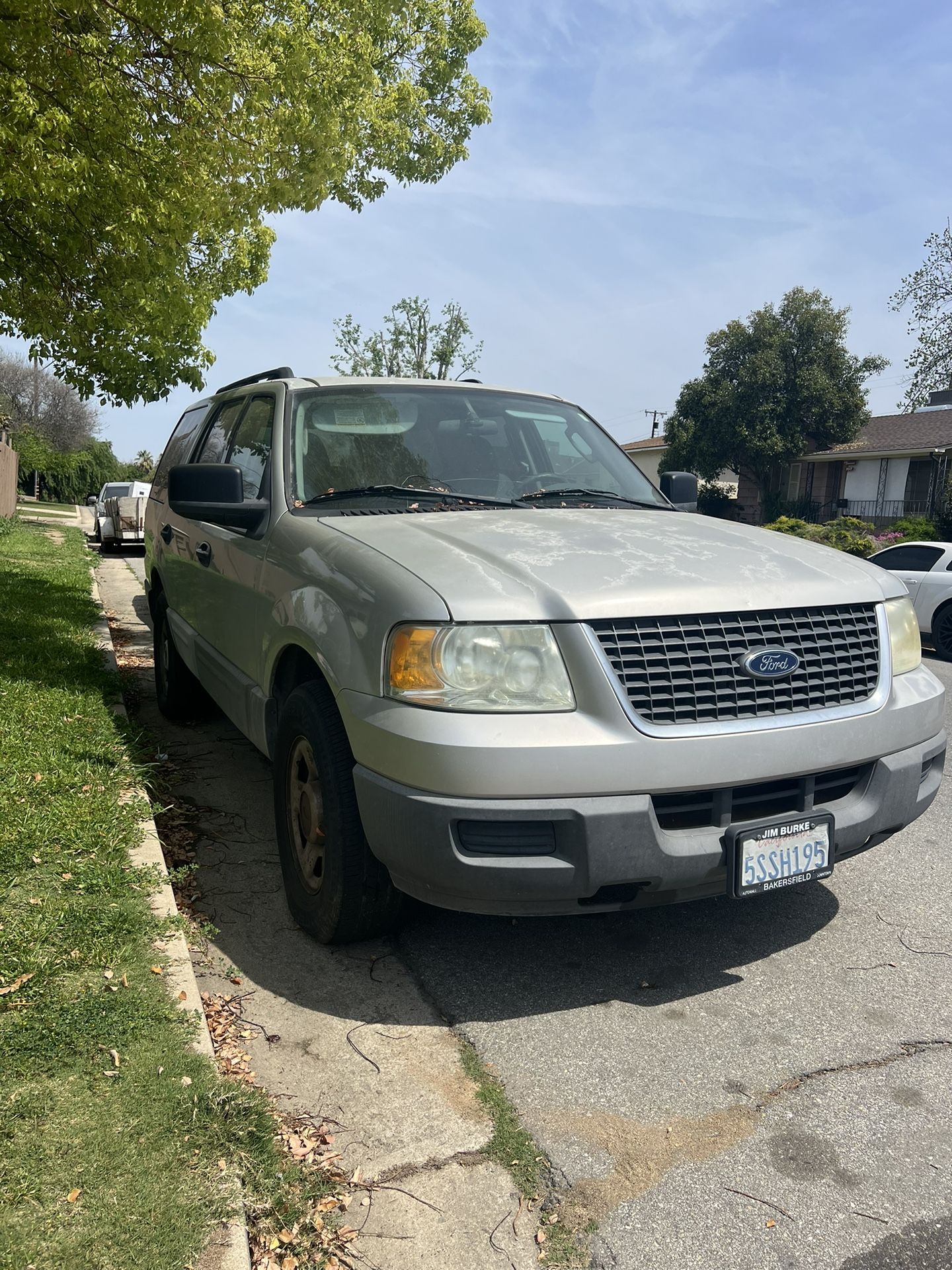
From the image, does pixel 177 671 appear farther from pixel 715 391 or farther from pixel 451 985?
pixel 715 391

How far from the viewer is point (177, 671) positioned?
626 centimetres

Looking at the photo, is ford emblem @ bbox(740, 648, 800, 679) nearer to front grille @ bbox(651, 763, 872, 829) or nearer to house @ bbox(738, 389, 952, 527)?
front grille @ bbox(651, 763, 872, 829)

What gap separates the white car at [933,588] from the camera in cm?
1180

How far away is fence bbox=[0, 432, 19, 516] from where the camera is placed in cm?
2525

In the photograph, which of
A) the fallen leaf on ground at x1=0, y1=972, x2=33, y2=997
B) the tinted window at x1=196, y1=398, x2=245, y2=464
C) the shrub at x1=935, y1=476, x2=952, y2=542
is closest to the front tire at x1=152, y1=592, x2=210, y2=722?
the tinted window at x1=196, y1=398, x2=245, y2=464

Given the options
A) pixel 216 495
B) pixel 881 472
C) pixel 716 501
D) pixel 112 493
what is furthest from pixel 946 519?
pixel 216 495

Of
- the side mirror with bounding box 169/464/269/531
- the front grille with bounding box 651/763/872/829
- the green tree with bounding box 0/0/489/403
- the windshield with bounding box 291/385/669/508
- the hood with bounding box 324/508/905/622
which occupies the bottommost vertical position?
the front grille with bounding box 651/763/872/829

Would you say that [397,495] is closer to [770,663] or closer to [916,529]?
[770,663]

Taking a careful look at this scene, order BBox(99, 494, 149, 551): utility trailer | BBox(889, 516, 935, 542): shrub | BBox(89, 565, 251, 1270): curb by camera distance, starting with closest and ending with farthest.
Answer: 1. BBox(89, 565, 251, 1270): curb
2. BBox(99, 494, 149, 551): utility trailer
3. BBox(889, 516, 935, 542): shrub

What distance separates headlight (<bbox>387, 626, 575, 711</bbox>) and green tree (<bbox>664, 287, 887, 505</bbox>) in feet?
137

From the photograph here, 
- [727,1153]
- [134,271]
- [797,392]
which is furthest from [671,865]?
[797,392]

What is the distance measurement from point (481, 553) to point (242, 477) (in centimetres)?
182

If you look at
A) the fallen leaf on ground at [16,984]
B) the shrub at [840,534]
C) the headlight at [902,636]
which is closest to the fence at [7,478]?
the shrub at [840,534]

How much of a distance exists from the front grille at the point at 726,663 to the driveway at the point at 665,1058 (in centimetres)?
95
